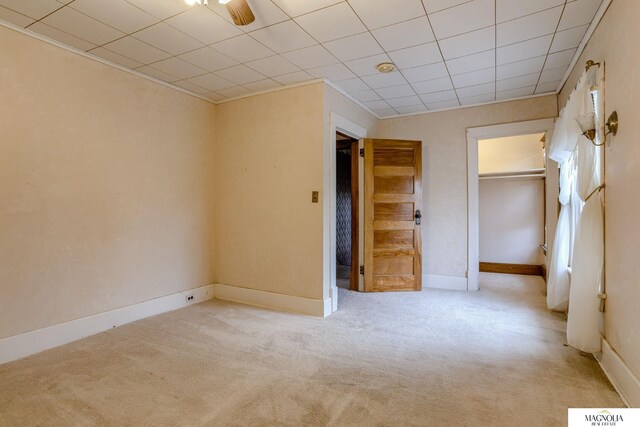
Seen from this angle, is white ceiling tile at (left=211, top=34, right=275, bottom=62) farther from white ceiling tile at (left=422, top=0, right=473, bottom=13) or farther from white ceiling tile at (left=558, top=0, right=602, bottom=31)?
white ceiling tile at (left=558, top=0, right=602, bottom=31)

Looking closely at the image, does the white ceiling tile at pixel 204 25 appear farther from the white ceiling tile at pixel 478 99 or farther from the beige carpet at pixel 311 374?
the white ceiling tile at pixel 478 99

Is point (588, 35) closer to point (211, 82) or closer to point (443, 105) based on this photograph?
point (443, 105)

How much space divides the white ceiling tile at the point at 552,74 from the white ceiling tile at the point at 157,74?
3761 mm

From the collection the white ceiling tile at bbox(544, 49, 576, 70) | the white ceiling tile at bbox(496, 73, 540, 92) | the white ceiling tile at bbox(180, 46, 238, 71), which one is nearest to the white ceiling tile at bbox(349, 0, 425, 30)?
the white ceiling tile at bbox(180, 46, 238, 71)

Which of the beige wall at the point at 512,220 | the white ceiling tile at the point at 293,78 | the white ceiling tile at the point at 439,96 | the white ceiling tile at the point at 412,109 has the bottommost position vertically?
the beige wall at the point at 512,220

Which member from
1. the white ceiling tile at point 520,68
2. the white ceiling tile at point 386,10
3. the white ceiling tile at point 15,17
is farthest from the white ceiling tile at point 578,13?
the white ceiling tile at point 15,17

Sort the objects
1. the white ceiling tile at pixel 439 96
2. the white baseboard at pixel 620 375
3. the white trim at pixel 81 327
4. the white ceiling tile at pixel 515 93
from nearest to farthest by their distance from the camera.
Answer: the white baseboard at pixel 620 375 → the white trim at pixel 81 327 → the white ceiling tile at pixel 515 93 → the white ceiling tile at pixel 439 96

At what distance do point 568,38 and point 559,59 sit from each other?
1.44ft

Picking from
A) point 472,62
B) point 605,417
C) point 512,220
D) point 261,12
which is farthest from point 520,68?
point 512,220

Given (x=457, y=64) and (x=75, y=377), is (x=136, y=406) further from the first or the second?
(x=457, y=64)

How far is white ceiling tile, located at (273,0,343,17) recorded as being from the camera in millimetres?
2111

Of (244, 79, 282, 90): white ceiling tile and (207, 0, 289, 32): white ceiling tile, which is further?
(244, 79, 282, 90): white ceiling tile

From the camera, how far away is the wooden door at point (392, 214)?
14.1 ft

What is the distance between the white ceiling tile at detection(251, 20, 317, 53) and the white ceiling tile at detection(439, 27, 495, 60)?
1111 millimetres
